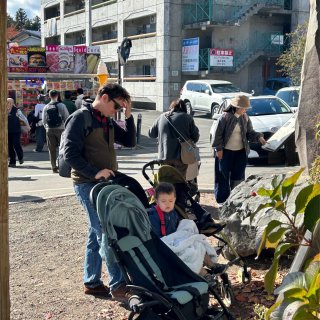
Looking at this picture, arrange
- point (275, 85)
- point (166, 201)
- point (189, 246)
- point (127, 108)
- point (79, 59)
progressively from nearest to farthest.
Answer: point (189, 246)
point (166, 201)
point (127, 108)
point (79, 59)
point (275, 85)

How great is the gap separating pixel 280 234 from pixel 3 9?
1.72 metres

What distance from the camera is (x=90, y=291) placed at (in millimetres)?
4918

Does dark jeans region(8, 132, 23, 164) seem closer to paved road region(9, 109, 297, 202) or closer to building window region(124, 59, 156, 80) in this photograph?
paved road region(9, 109, 297, 202)

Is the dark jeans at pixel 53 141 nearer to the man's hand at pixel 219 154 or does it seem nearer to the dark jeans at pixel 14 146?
the dark jeans at pixel 14 146

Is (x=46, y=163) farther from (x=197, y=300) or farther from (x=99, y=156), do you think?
(x=197, y=300)

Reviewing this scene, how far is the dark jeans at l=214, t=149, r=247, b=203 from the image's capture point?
7770mm

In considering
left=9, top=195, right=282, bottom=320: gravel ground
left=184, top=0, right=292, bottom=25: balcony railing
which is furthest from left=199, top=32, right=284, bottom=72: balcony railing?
left=9, top=195, right=282, bottom=320: gravel ground

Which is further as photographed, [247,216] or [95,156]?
[247,216]

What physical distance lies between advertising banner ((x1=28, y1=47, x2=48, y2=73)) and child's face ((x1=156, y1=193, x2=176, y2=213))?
733 inches

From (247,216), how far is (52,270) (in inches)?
80.9

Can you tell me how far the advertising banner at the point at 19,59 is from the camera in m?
21.7

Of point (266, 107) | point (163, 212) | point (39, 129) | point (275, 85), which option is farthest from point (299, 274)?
point (275, 85)

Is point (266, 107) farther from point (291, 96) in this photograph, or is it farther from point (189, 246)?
point (189, 246)

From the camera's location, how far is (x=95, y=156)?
4730 millimetres
